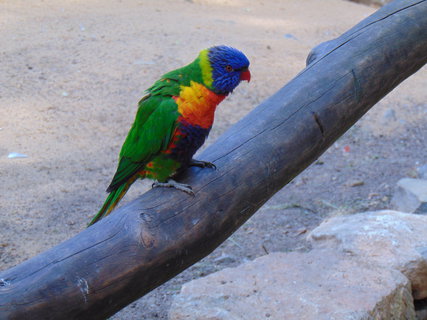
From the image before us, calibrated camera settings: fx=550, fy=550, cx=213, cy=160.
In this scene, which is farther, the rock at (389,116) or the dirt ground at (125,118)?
the rock at (389,116)

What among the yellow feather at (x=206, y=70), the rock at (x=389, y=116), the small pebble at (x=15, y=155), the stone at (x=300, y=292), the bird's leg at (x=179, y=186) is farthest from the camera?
the rock at (x=389, y=116)

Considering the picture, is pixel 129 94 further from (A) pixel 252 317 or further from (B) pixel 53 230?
(A) pixel 252 317

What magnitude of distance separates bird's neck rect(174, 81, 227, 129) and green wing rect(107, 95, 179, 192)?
4 centimetres

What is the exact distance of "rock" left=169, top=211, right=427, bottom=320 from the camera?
2.45 metres

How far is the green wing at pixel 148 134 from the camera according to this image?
85.0 inches

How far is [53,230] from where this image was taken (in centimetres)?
356

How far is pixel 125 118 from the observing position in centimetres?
483

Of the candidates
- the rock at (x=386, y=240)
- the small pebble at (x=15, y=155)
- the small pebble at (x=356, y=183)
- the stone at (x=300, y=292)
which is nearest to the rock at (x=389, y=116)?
the small pebble at (x=356, y=183)

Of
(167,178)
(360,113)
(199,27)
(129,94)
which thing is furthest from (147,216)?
(199,27)

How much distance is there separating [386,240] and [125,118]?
2.66 m

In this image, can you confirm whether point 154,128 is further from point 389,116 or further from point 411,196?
point 389,116

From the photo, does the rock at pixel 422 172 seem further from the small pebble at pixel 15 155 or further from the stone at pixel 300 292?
the small pebble at pixel 15 155

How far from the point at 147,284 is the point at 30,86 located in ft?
12.2

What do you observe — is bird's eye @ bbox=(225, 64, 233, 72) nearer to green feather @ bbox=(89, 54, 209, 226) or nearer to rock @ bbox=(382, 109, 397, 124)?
green feather @ bbox=(89, 54, 209, 226)
